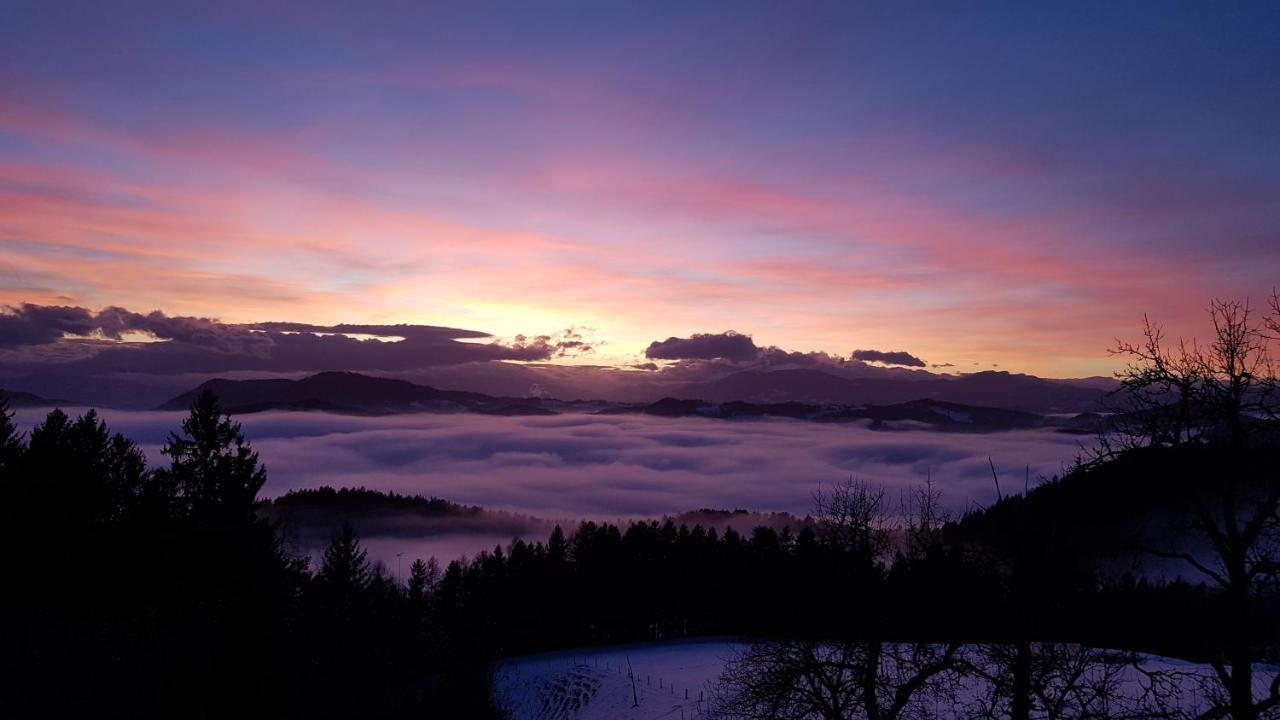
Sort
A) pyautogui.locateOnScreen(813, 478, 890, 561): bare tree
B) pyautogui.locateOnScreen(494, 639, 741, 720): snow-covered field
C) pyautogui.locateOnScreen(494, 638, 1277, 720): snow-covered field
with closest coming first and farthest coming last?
pyautogui.locateOnScreen(813, 478, 890, 561): bare tree, pyautogui.locateOnScreen(494, 638, 1277, 720): snow-covered field, pyautogui.locateOnScreen(494, 639, 741, 720): snow-covered field

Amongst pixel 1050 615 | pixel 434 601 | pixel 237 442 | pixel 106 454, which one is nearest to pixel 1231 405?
pixel 1050 615

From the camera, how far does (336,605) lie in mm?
49375

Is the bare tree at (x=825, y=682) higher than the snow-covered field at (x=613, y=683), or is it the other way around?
the bare tree at (x=825, y=682)

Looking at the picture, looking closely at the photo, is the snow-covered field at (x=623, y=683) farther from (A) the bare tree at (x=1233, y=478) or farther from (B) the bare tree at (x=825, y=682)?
(A) the bare tree at (x=1233, y=478)

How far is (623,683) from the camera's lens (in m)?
50.1

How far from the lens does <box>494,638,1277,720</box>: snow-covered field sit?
42.4m

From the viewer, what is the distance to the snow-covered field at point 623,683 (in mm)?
42438

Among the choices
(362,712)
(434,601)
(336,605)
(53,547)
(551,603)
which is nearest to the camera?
(53,547)

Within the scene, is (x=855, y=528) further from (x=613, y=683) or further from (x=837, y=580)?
(x=613, y=683)

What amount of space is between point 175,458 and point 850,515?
29.2 metres

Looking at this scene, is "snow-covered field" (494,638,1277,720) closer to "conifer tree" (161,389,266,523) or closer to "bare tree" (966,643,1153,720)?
"bare tree" (966,643,1153,720)

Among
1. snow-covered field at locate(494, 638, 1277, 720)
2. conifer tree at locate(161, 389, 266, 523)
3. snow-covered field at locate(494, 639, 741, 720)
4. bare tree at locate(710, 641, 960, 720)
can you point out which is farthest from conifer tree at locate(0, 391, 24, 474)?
snow-covered field at locate(494, 639, 741, 720)

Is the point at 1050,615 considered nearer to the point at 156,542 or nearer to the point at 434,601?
the point at 156,542

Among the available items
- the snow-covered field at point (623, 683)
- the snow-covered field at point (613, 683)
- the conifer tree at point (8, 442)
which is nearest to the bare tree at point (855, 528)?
the snow-covered field at point (623, 683)
